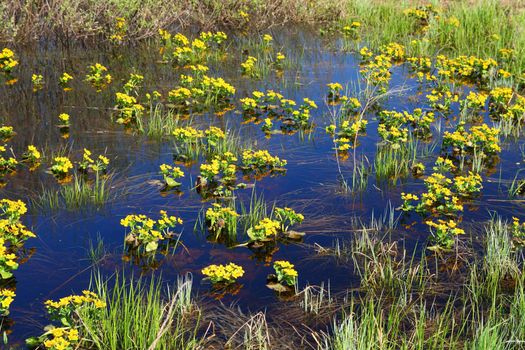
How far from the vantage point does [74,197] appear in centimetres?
603

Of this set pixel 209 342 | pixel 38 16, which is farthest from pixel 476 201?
pixel 38 16

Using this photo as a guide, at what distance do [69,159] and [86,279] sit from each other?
2.49 meters

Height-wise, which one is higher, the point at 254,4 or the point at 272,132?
the point at 254,4

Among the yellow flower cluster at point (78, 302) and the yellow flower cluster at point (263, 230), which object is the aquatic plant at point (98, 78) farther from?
the yellow flower cluster at point (78, 302)

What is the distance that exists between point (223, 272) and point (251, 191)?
1.83m

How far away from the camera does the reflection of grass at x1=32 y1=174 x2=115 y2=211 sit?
5.95m

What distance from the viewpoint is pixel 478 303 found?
4.70m

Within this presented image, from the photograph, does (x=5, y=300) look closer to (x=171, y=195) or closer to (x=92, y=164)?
(x=171, y=195)

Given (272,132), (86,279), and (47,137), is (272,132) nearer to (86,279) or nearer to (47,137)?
(47,137)

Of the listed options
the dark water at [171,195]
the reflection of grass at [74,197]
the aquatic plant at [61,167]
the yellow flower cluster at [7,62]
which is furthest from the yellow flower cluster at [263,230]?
the yellow flower cluster at [7,62]

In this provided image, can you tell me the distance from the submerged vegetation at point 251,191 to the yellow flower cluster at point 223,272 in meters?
0.02

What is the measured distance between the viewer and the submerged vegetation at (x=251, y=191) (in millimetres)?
4336

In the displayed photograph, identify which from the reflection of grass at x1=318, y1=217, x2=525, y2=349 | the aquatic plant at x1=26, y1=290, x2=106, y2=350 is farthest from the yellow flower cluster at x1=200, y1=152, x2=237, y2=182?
the aquatic plant at x1=26, y1=290, x2=106, y2=350

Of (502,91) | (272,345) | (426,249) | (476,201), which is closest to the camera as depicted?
(272,345)
